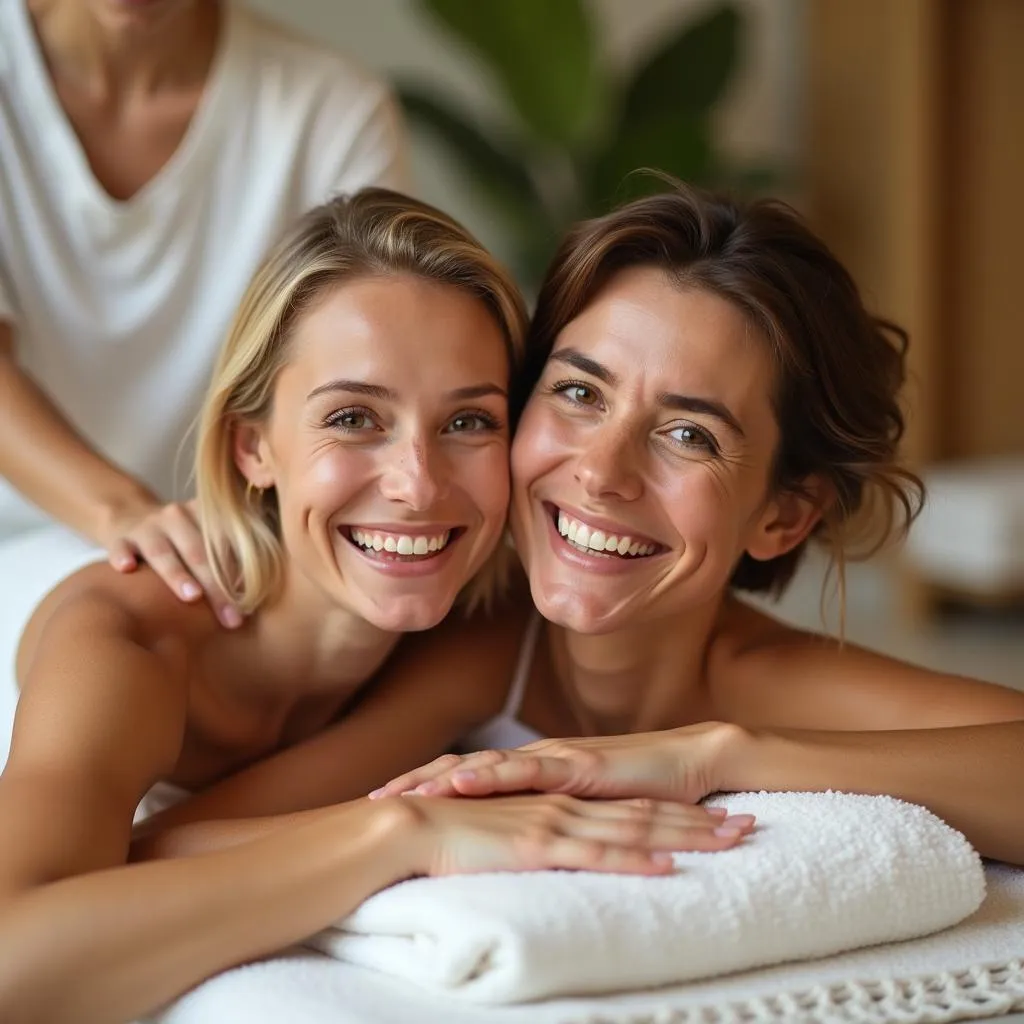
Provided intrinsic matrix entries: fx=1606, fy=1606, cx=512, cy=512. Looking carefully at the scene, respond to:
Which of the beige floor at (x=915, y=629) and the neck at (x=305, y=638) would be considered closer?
the neck at (x=305, y=638)

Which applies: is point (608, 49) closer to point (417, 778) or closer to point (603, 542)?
point (603, 542)

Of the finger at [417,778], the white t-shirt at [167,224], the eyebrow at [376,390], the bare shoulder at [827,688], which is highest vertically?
the white t-shirt at [167,224]

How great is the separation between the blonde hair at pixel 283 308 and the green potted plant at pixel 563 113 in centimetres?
261

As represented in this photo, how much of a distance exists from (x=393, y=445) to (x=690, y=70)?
341cm

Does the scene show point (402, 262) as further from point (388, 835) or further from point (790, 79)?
point (790, 79)

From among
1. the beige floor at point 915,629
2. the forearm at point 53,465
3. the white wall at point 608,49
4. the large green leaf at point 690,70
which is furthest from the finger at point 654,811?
the white wall at point 608,49

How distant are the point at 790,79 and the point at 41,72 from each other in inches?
157

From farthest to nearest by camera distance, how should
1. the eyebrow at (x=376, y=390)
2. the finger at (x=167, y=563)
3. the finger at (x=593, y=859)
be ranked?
the finger at (x=167, y=563), the eyebrow at (x=376, y=390), the finger at (x=593, y=859)

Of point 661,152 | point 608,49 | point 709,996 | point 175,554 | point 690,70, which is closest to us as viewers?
point 709,996

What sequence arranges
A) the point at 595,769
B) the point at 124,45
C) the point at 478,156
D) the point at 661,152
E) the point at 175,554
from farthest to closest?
the point at 478,156 < the point at 661,152 < the point at 124,45 < the point at 175,554 < the point at 595,769

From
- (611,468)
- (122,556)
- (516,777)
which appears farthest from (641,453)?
(122,556)

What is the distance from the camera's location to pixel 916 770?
1583 millimetres

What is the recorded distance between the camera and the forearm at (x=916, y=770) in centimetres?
157

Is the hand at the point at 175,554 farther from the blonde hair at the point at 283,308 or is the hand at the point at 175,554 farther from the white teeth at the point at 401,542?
the white teeth at the point at 401,542
